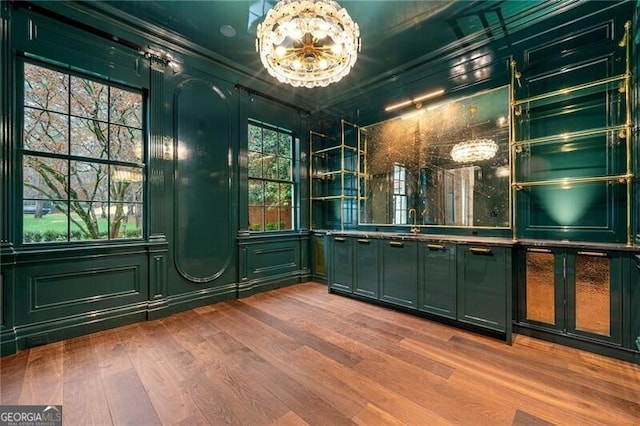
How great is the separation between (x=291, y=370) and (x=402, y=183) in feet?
9.11

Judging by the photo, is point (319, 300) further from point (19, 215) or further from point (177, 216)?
point (19, 215)

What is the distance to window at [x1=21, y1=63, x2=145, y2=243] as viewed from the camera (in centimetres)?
252

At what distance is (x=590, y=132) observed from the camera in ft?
7.72

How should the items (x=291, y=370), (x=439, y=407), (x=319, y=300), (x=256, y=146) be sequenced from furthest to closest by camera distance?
1. (x=256, y=146)
2. (x=319, y=300)
3. (x=291, y=370)
4. (x=439, y=407)

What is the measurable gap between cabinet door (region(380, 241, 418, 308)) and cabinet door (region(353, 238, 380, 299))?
0.12 metres

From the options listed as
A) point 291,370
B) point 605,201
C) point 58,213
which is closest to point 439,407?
point 291,370

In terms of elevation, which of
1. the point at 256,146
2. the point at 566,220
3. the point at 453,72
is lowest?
the point at 566,220

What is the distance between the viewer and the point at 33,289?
8.02 ft

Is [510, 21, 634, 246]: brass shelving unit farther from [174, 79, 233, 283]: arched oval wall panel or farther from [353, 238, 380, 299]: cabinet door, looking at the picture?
[174, 79, 233, 283]: arched oval wall panel

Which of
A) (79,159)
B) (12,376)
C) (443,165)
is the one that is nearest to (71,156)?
(79,159)

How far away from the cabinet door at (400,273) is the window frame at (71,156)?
2860 mm

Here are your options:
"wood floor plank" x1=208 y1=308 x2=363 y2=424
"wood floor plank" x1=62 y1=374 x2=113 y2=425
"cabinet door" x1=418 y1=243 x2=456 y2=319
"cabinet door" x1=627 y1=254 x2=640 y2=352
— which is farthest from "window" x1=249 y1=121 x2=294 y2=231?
"cabinet door" x1=627 y1=254 x2=640 y2=352

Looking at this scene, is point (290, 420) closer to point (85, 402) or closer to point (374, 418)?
point (374, 418)

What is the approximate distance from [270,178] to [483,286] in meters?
3.19
